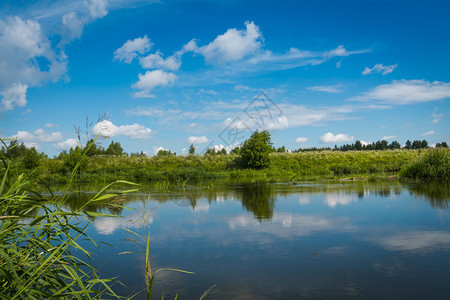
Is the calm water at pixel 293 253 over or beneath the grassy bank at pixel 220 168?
beneath

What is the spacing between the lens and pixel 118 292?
3.35 meters

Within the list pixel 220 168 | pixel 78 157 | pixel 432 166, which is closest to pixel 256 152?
pixel 220 168

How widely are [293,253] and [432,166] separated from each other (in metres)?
13.2

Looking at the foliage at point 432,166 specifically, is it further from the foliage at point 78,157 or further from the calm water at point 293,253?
the foliage at point 78,157

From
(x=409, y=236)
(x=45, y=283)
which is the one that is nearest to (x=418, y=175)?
(x=409, y=236)

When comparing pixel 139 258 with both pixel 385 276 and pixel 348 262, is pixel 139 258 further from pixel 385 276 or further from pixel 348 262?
pixel 385 276

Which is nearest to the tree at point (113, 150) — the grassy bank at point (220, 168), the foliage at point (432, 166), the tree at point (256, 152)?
the grassy bank at point (220, 168)

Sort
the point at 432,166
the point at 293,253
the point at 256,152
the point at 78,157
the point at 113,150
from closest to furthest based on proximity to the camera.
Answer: the point at 78,157, the point at 293,253, the point at 432,166, the point at 256,152, the point at 113,150

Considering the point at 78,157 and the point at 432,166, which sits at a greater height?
the point at 78,157

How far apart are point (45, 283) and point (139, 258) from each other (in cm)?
249

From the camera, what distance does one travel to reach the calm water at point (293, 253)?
328 cm

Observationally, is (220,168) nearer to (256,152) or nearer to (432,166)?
(256,152)

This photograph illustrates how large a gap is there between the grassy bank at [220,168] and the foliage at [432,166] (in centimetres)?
417

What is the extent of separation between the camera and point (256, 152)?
30531mm
